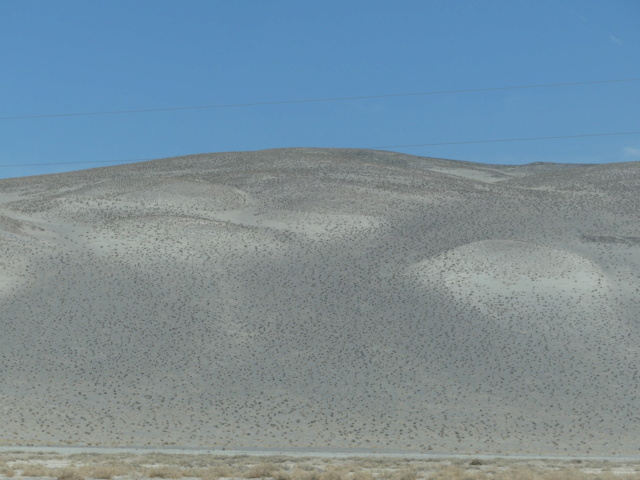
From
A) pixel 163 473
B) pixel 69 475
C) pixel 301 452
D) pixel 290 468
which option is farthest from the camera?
pixel 301 452

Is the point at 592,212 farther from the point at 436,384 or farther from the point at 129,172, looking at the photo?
the point at 129,172

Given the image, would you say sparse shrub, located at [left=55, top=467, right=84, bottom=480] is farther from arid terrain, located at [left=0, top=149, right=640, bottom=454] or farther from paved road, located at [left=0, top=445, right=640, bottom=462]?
arid terrain, located at [left=0, top=149, right=640, bottom=454]

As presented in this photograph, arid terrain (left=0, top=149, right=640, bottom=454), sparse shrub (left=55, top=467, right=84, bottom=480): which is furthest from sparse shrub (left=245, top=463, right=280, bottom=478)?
arid terrain (left=0, top=149, right=640, bottom=454)

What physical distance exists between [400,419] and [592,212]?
119ft

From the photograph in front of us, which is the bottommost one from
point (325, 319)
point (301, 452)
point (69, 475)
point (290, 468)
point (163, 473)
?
point (290, 468)

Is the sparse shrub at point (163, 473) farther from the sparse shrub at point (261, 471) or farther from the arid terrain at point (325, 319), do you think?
the arid terrain at point (325, 319)

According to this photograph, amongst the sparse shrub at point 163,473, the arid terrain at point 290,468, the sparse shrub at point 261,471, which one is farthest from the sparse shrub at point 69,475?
the sparse shrub at point 261,471

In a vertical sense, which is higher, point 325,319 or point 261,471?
point 325,319

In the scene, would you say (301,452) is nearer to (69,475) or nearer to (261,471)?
(261,471)

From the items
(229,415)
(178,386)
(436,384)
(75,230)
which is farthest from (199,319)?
(75,230)

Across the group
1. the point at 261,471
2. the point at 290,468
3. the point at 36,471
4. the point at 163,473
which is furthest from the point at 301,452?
the point at 36,471

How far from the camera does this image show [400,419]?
132ft

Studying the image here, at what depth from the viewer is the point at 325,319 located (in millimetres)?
51500

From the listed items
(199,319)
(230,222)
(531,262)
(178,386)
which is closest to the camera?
(178,386)
